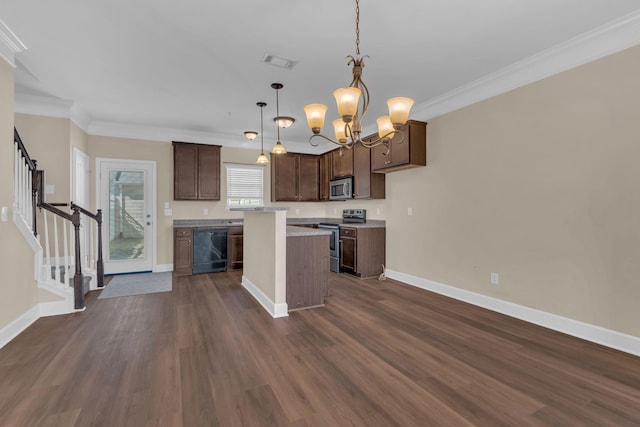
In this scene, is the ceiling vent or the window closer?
the ceiling vent

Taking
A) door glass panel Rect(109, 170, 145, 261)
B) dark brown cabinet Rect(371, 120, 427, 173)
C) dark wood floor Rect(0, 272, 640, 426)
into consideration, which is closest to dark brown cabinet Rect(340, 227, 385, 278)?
dark brown cabinet Rect(371, 120, 427, 173)

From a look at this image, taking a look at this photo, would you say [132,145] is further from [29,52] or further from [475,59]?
[475,59]

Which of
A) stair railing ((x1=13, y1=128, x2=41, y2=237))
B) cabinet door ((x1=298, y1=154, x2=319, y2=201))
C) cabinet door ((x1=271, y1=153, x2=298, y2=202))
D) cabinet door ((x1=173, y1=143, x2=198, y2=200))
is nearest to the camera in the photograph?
stair railing ((x1=13, y1=128, x2=41, y2=237))

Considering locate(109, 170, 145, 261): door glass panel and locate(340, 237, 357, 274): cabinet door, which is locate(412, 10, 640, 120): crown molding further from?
locate(109, 170, 145, 261): door glass panel

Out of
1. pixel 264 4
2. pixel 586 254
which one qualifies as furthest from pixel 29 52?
pixel 586 254

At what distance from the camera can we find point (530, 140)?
3260mm

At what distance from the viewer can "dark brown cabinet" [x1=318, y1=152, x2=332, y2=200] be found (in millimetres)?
6671

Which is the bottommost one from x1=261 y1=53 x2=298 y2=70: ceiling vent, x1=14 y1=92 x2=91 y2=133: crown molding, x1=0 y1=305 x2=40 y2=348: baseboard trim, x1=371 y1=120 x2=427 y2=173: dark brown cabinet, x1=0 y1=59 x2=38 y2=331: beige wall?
x1=0 y1=305 x2=40 y2=348: baseboard trim

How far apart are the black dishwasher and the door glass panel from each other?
106 cm

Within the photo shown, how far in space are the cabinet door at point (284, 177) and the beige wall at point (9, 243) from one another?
4181mm

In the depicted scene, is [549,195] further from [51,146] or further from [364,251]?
[51,146]

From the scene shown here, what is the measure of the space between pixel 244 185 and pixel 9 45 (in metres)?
4.05

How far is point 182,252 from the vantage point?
5.48 m

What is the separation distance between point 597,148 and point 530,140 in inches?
23.2
